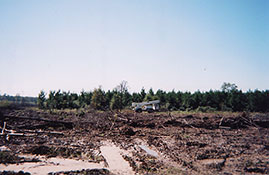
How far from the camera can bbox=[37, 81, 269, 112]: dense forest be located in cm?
3807

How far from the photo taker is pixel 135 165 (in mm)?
7586

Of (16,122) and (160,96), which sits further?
(160,96)

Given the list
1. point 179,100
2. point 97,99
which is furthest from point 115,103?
point 179,100

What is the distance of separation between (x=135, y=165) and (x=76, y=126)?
10.9 m

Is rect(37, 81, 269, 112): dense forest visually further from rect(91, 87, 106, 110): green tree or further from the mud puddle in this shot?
the mud puddle

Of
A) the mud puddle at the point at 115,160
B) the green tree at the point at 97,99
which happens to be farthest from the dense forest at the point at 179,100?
the mud puddle at the point at 115,160

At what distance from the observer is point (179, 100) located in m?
45.2

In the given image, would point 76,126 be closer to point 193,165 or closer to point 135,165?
point 135,165

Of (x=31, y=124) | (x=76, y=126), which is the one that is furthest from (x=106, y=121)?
(x=31, y=124)

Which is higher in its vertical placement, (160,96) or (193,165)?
(160,96)

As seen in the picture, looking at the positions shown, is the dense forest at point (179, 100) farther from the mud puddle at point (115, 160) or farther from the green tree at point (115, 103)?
the mud puddle at point (115, 160)

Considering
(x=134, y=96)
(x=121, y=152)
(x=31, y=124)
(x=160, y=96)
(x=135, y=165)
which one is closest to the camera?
(x=135, y=165)

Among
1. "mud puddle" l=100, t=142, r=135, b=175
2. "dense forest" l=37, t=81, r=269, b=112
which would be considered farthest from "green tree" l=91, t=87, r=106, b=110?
"mud puddle" l=100, t=142, r=135, b=175

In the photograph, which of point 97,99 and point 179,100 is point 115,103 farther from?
point 179,100
